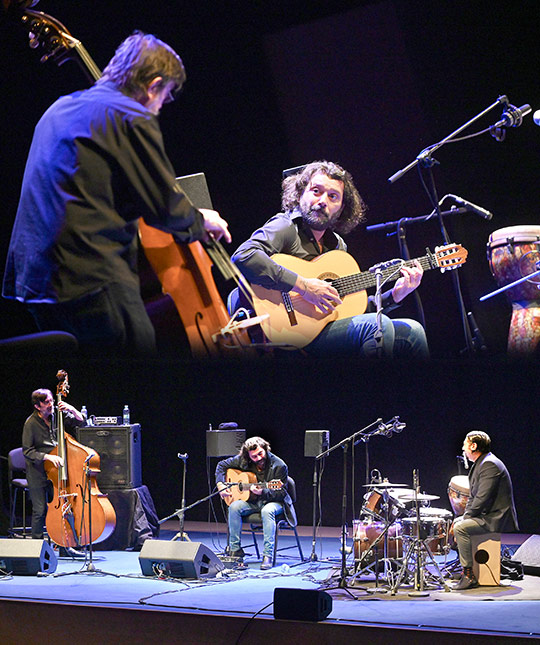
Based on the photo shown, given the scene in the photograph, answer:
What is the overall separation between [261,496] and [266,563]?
51 centimetres

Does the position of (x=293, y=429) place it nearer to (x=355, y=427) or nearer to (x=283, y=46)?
(x=355, y=427)

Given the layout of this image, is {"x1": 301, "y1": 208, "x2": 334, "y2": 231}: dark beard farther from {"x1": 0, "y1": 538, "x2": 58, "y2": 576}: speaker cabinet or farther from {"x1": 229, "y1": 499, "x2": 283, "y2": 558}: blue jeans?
{"x1": 0, "y1": 538, "x2": 58, "y2": 576}: speaker cabinet

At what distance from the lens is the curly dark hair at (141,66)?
4.93 m

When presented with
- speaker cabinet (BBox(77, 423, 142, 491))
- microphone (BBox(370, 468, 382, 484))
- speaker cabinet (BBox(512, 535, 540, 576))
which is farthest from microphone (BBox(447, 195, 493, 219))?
speaker cabinet (BBox(77, 423, 142, 491))

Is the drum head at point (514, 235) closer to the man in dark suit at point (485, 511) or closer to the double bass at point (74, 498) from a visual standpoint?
the man in dark suit at point (485, 511)

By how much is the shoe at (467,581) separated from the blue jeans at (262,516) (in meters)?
1.39

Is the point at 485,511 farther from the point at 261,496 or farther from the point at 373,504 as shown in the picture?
the point at 261,496

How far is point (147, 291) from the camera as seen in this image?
5219 millimetres

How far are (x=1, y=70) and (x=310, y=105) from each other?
2016mm

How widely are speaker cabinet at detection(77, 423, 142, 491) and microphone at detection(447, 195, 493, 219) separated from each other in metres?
3.39

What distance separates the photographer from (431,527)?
628 centimetres

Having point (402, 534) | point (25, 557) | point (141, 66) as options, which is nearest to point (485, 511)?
point (402, 534)

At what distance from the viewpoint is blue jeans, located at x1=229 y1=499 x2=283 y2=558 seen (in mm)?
6797

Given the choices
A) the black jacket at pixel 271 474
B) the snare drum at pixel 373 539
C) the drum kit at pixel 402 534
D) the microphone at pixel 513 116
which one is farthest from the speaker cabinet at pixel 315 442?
the microphone at pixel 513 116
